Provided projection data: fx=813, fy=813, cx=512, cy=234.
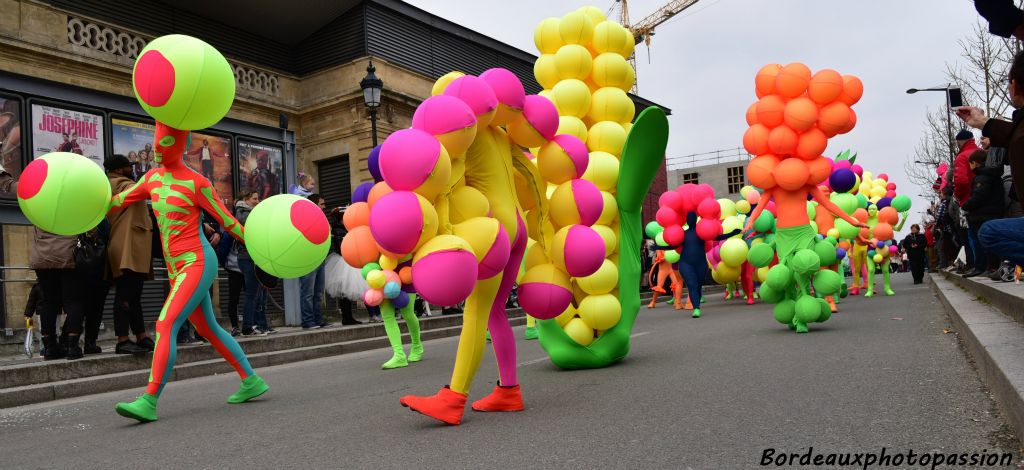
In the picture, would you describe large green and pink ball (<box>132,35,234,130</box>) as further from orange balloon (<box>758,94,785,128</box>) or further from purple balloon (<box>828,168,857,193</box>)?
purple balloon (<box>828,168,857,193</box>)

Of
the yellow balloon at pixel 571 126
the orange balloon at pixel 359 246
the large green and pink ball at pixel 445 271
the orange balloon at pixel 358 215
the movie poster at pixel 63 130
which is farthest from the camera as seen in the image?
the movie poster at pixel 63 130

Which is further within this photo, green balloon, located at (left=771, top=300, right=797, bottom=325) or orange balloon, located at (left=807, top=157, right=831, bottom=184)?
orange balloon, located at (left=807, top=157, right=831, bottom=184)

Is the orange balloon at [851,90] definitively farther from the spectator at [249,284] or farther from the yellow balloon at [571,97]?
the spectator at [249,284]

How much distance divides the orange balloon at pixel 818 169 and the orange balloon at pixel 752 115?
91 cm

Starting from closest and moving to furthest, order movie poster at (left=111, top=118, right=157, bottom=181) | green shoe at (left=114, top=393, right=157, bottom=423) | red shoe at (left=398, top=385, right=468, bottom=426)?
red shoe at (left=398, top=385, right=468, bottom=426) < green shoe at (left=114, top=393, right=157, bottom=423) < movie poster at (left=111, top=118, right=157, bottom=181)

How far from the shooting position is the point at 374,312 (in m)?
14.7

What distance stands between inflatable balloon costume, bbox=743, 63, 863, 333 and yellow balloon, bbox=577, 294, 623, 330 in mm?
2771

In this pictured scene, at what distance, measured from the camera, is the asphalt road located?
3.84 meters

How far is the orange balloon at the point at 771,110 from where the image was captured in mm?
10062

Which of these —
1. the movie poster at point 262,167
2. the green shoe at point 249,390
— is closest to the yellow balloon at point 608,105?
the green shoe at point 249,390

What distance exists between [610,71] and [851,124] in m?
3.36

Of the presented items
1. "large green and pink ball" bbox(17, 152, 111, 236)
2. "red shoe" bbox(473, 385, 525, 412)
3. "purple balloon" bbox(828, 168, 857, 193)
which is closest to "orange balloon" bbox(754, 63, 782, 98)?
"purple balloon" bbox(828, 168, 857, 193)

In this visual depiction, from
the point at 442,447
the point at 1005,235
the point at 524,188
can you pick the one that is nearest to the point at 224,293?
the point at 524,188

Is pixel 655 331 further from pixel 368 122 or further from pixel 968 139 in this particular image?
pixel 368 122
